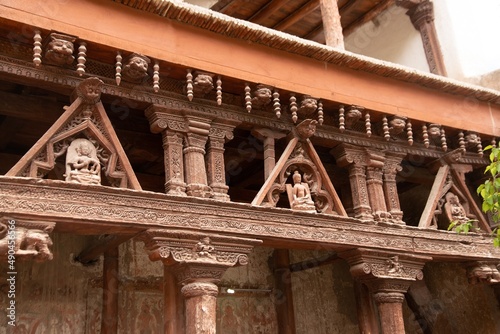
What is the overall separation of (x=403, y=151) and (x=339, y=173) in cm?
88

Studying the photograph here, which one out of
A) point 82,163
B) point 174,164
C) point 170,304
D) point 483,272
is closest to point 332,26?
point 174,164

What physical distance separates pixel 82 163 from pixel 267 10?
5301mm

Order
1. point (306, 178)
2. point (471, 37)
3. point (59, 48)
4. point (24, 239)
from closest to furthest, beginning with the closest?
1. point (24, 239)
2. point (59, 48)
3. point (306, 178)
4. point (471, 37)

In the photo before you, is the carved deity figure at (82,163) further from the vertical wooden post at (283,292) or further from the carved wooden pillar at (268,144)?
the vertical wooden post at (283,292)

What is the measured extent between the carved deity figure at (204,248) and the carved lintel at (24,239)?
3.40ft

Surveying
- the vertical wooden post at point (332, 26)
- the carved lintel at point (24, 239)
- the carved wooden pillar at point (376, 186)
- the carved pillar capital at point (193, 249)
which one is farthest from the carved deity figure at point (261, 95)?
the carved lintel at point (24, 239)

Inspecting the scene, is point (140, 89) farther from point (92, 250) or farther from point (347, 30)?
Answer: point (347, 30)

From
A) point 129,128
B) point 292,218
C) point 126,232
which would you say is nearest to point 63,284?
point 129,128

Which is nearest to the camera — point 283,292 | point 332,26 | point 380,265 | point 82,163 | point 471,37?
point 82,163

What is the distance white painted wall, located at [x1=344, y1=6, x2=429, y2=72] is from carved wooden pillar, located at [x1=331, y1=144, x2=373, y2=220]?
10.8ft

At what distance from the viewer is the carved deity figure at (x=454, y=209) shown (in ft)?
19.3

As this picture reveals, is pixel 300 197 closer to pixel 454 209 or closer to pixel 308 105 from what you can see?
pixel 308 105

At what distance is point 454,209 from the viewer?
5922mm

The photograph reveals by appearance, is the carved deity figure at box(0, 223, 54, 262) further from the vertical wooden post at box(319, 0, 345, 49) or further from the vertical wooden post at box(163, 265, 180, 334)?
the vertical wooden post at box(319, 0, 345, 49)
